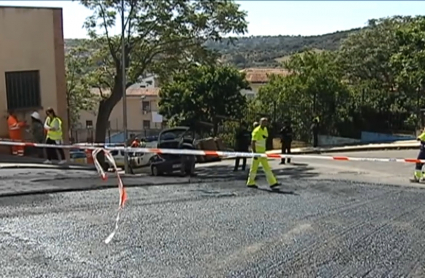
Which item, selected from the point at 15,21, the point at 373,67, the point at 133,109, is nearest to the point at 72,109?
the point at 133,109

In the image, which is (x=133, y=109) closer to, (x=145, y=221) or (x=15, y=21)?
(x=15, y=21)

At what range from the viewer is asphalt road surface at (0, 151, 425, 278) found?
706 cm

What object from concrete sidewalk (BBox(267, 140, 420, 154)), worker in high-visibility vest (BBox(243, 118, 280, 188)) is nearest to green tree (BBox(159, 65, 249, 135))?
concrete sidewalk (BBox(267, 140, 420, 154))

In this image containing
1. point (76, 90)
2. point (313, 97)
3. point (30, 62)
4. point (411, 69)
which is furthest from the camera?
point (76, 90)

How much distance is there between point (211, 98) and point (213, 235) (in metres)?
30.9

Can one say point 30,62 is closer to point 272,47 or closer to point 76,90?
point 76,90

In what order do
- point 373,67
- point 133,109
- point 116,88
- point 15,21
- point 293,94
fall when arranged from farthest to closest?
1. point 133,109
2. point 373,67
3. point 293,94
4. point 116,88
5. point 15,21

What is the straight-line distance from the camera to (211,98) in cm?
3919

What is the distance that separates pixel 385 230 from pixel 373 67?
46288 millimetres

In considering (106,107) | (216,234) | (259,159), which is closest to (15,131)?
(106,107)

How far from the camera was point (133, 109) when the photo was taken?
7369 cm

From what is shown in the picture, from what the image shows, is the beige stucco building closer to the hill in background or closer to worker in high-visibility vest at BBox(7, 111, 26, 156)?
worker in high-visibility vest at BBox(7, 111, 26, 156)

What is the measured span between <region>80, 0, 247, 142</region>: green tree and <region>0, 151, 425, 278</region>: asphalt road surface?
15.8m

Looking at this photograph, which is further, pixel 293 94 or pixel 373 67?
pixel 373 67
